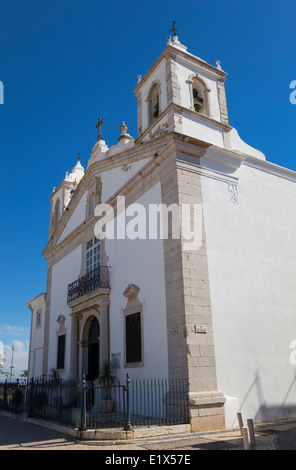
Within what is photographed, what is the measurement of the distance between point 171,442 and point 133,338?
156 inches

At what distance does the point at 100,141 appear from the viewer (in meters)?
16.3

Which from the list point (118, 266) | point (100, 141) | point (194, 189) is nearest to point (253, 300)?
point (194, 189)

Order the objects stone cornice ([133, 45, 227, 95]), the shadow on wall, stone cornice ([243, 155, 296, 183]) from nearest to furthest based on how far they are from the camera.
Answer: the shadow on wall → stone cornice ([133, 45, 227, 95]) → stone cornice ([243, 155, 296, 183])

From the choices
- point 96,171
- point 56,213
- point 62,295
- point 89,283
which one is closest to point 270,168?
point 96,171

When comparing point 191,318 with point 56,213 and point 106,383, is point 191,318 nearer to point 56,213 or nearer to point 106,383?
point 106,383

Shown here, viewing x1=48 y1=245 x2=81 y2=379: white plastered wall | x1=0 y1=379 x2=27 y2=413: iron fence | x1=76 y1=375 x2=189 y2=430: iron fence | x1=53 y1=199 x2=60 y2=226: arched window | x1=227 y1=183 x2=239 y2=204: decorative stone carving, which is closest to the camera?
x1=76 y1=375 x2=189 y2=430: iron fence

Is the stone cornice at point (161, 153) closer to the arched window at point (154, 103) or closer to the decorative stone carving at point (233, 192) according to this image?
the decorative stone carving at point (233, 192)

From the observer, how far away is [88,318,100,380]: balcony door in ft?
45.9

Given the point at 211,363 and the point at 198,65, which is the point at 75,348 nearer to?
the point at 211,363

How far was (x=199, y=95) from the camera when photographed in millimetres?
13141

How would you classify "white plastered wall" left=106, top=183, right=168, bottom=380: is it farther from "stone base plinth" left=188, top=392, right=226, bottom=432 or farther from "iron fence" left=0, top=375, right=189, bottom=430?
"stone base plinth" left=188, top=392, right=226, bottom=432

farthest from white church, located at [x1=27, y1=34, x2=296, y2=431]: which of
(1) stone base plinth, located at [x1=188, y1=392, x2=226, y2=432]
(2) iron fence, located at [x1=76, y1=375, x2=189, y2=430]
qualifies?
(2) iron fence, located at [x1=76, y1=375, x2=189, y2=430]

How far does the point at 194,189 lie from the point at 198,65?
16.0 ft

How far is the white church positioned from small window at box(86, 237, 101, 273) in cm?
9
